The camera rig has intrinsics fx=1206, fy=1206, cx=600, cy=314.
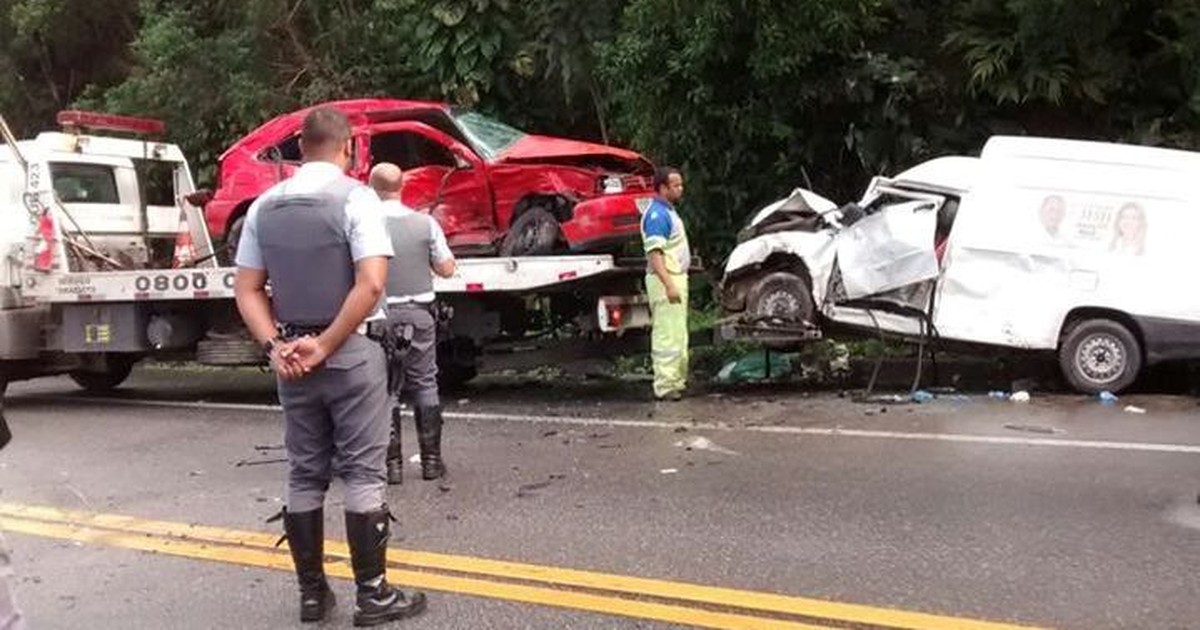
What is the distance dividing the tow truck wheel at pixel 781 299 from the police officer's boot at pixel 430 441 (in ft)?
12.8

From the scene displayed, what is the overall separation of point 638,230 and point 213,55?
10.4 m

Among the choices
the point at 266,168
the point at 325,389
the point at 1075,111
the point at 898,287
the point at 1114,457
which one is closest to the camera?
the point at 325,389

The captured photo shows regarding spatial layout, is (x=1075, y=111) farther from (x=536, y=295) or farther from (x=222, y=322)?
(x=222, y=322)

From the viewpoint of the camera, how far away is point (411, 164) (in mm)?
10648

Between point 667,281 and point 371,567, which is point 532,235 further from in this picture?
point 371,567

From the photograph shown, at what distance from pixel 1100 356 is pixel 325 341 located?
22.9ft

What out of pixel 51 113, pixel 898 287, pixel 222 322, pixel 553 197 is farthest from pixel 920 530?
pixel 51 113

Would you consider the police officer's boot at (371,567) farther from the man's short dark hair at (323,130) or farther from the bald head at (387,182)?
the bald head at (387,182)

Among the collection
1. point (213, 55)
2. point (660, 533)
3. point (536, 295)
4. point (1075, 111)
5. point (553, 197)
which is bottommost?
point (660, 533)

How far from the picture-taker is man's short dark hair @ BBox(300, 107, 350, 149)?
449cm

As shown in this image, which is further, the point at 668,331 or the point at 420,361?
the point at 668,331

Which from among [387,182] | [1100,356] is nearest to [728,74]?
[1100,356]

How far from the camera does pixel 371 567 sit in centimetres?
454

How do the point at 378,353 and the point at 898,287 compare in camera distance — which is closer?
the point at 378,353
